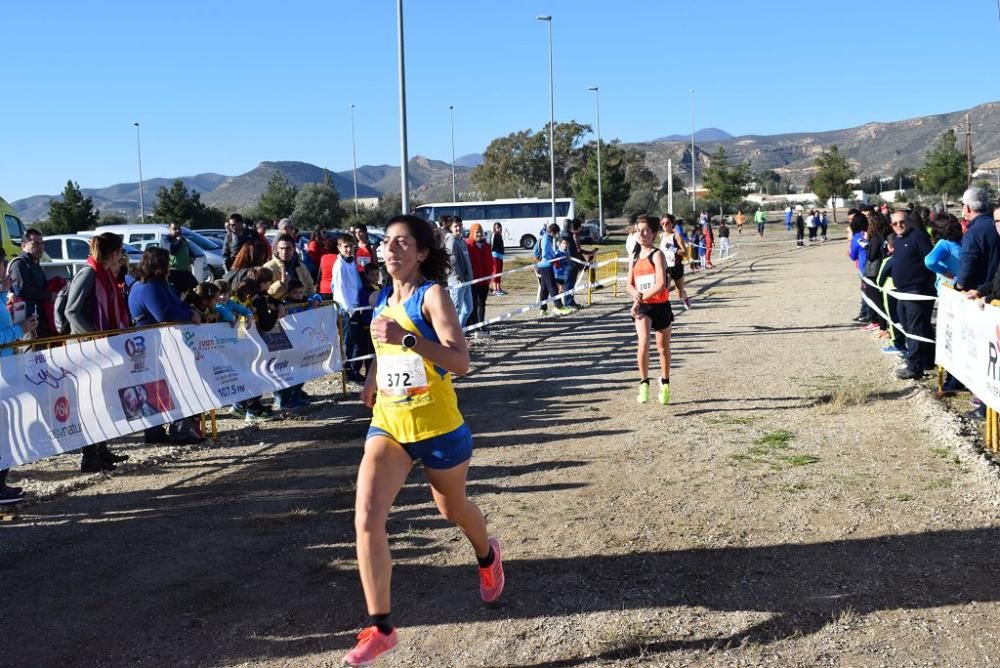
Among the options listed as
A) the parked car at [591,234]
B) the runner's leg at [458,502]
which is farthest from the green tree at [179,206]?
the runner's leg at [458,502]

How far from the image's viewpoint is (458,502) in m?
4.38

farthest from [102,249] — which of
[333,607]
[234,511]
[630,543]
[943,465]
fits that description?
[943,465]

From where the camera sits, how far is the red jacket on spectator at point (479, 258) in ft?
52.7

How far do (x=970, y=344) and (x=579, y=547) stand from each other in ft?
15.1

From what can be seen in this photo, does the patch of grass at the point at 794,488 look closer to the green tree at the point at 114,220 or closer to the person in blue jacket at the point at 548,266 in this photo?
the person in blue jacket at the point at 548,266

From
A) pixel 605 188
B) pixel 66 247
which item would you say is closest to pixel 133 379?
pixel 66 247

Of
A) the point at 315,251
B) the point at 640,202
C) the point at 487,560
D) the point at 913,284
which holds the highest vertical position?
the point at 640,202

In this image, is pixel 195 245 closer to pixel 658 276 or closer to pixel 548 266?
pixel 548 266

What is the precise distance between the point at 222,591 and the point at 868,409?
645 cm

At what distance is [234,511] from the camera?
21.9ft

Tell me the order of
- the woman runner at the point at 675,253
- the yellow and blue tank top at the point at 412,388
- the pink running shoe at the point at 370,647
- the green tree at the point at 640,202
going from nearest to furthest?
the pink running shoe at the point at 370,647 → the yellow and blue tank top at the point at 412,388 → the woman runner at the point at 675,253 → the green tree at the point at 640,202

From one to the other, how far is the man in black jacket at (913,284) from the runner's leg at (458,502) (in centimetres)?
749

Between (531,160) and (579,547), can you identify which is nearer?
(579,547)

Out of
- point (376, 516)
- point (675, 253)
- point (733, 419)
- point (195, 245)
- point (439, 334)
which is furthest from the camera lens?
point (195, 245)
